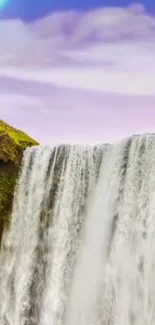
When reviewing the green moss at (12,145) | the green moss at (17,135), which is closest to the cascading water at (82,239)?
the green moss at (12,145)

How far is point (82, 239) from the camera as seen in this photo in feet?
72.3

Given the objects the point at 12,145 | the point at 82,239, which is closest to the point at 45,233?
the point at 82,239

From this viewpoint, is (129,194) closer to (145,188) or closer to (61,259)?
(145,188)

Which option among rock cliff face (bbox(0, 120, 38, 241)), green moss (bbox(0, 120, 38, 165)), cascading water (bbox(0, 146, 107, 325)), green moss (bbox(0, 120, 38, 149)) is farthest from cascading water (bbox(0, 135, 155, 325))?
green moss (bbox(0, 120, 38, 149))

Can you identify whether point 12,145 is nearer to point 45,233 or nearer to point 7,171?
point 7,171

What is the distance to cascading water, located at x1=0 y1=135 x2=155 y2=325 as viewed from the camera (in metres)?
19.4

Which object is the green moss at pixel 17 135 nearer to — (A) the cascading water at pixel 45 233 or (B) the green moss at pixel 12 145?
(B) the green moss at pixel 12 145

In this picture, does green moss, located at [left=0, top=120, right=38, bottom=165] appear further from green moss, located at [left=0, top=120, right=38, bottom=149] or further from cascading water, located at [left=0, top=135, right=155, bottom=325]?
cascading water, located at [left=0, top=135, right=155, bottom=325]

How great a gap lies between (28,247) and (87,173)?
166 inches

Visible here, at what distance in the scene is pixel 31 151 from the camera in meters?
25.2

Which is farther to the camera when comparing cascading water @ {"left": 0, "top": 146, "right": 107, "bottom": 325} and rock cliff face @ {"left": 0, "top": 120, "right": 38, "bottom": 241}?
rock cliff face @ {"left": 0, "top": 120, "right": 38, "bottom": 241}

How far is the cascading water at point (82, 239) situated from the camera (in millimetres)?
19391

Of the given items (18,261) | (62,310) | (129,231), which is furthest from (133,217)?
(18,261)

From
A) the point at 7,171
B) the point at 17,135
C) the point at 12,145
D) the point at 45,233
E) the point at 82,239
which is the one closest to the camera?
the point at 82,239
